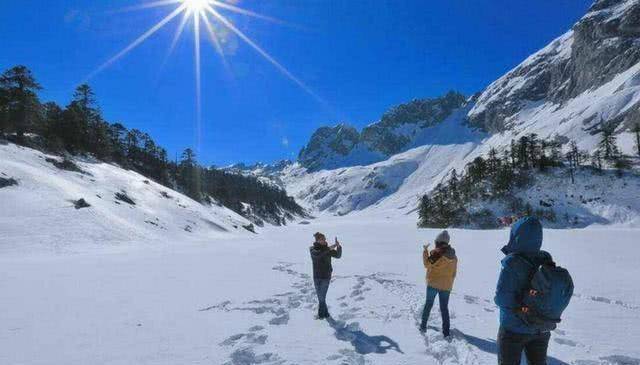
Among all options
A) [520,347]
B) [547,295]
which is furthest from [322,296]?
[547,295]

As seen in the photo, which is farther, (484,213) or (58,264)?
(484,213)

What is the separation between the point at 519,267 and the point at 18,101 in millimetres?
71216

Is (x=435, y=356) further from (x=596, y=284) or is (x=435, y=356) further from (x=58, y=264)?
(x=58, y=264)

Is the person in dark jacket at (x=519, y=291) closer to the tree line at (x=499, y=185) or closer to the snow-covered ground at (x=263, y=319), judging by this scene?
the snow-covered ground at (x=263, y=319)

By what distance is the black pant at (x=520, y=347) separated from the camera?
4887mm

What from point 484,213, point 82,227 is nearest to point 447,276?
point 82,227

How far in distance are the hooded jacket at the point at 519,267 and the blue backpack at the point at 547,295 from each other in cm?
13

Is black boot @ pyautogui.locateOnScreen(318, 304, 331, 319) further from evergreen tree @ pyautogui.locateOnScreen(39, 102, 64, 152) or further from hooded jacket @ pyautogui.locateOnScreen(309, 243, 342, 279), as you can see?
evergreen tree @ pyautogui.locateOnScreen(39, 102, 64, 152)

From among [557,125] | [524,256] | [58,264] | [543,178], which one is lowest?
[58,264]

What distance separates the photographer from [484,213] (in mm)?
86875

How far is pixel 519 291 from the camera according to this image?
4.73m

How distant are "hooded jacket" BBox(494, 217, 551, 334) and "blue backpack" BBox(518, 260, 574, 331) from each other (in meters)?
0.13

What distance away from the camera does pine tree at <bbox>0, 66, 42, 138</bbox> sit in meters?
55.6

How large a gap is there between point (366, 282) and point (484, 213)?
78.5m
